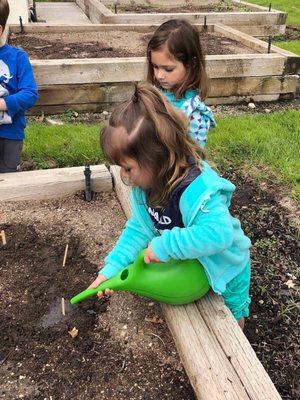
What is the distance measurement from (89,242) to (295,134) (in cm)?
262

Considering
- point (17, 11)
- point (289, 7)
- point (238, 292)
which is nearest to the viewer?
point (238, 292)

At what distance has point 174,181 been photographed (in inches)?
63.8

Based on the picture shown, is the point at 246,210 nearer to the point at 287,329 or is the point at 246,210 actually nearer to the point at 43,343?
the point at 287,329

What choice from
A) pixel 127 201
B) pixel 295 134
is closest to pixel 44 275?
pixel 127 201

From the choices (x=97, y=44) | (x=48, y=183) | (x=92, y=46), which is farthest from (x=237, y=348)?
(x=97, y=44)

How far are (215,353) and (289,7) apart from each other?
12.3m

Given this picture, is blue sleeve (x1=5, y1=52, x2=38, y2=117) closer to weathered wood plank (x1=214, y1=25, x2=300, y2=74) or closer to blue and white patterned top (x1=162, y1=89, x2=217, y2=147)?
blue and white patterned top (x1=162, y1=89, x2=217, y2=147)

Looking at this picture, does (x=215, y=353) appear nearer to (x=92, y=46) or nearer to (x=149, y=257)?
(x=149, y=257)

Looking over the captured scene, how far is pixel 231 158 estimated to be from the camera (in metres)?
3.91

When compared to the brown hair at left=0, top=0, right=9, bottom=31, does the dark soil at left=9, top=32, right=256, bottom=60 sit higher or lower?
lower

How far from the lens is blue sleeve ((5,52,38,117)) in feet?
9.93

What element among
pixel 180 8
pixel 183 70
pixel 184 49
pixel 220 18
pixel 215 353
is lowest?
pixel 215 353

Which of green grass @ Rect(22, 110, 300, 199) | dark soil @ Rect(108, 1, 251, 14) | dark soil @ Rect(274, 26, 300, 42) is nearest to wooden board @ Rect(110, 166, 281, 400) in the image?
green grass @ Rect(22, 110, 300, 199)

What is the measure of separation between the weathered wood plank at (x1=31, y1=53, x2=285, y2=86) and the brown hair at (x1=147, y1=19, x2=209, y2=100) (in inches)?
93.2
